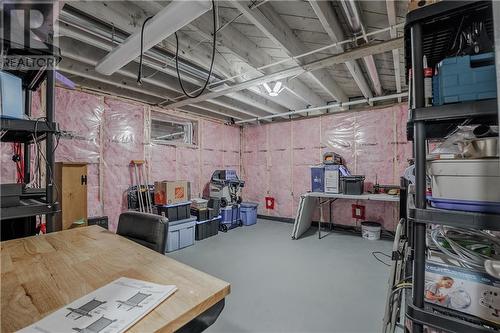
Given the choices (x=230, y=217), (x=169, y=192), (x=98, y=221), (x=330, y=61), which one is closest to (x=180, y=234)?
(x=169, y=192)

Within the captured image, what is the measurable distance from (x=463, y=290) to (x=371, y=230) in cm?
351

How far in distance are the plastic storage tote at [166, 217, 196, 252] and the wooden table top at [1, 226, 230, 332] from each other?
2.25 meters

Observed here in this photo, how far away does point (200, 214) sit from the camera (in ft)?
13.5

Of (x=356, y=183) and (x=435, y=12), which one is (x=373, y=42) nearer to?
(x=435, y=12)

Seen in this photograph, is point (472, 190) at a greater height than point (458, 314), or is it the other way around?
point (472, 190)

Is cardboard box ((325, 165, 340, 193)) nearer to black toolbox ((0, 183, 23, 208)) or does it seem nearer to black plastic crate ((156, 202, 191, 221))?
black plastic crate ((156, 202, 191, 221))

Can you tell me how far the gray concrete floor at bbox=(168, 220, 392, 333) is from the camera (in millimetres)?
1838

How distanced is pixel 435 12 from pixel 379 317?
215 centimetres

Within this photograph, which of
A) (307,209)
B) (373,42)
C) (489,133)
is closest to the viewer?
(489,133)

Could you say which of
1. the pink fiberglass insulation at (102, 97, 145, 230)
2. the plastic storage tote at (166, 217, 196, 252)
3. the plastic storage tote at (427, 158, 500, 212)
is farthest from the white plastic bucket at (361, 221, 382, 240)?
the pink fiberglass insulation at (102, 97, 145, 230)

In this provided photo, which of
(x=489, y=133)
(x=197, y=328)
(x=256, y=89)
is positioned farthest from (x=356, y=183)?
(x=197, y=328)

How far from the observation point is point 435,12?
0.86 meters

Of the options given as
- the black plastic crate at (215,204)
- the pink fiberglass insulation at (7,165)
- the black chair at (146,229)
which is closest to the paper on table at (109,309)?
the black chair at (146,229)

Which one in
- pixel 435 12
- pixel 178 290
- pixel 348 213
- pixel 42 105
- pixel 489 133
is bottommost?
pixel 348 213
